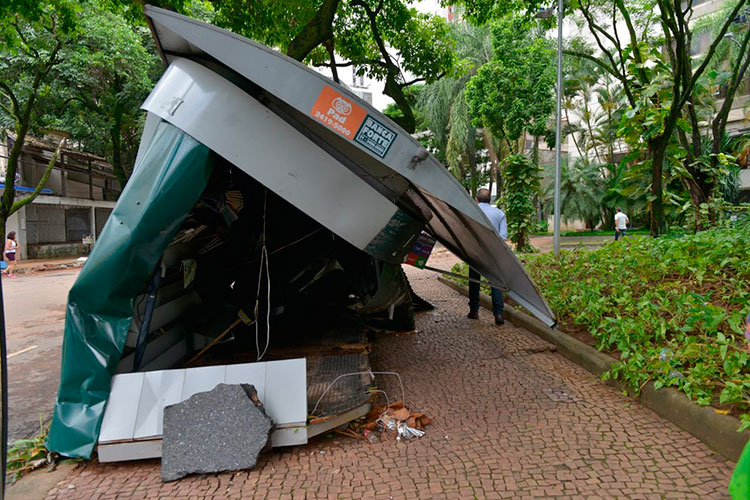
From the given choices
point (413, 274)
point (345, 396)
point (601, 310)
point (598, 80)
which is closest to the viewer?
point (345, 396)

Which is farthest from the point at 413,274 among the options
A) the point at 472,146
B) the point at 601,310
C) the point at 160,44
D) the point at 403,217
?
the point at 472,146

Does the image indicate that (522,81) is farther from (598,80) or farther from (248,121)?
(248,121)

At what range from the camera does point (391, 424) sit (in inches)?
135

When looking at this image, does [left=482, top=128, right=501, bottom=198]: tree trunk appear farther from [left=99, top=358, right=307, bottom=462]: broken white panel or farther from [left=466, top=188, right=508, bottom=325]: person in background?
[left=99, top=358, right=307, bottom=462]: broken white panel

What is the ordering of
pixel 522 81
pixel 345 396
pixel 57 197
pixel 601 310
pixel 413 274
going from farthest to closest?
pixel 57 197 → pixel 522 81 → pixel 413 274 → pixel 601 310 → pixel 345 396

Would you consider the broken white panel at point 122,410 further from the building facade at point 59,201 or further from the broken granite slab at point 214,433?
the building facade at point 59,201

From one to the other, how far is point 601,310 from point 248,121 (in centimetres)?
396

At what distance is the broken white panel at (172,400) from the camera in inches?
118

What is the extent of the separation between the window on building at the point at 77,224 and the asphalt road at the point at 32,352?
12633mm

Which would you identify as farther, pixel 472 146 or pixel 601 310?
pixel 472 146

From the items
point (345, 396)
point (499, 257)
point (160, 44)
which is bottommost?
point (345, 396)

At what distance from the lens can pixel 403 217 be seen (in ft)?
12.4

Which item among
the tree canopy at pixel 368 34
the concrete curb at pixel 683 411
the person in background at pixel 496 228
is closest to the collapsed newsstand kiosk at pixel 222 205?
the concrete curb at pixel 683 411

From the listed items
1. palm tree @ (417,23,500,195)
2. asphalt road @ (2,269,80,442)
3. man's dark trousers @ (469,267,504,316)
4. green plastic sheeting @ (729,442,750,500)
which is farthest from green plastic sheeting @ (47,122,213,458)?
palm tree @ (417,23,500,195)
